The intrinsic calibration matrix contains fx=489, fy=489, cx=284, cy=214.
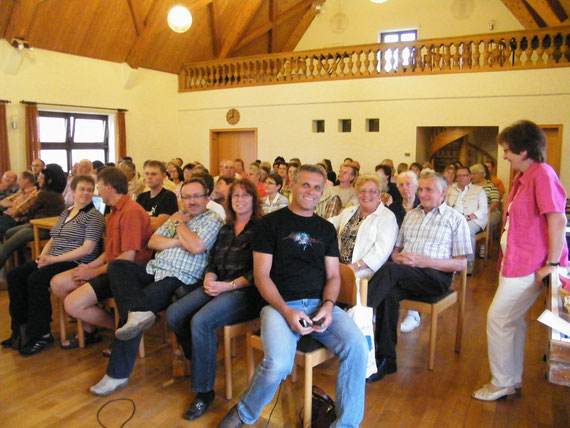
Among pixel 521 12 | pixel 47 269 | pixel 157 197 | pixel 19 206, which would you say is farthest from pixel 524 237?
pixel 521 12

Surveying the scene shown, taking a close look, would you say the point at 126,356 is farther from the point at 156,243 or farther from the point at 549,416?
the point at 549,416

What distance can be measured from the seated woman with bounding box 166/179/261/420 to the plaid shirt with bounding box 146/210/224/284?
3.7 inches

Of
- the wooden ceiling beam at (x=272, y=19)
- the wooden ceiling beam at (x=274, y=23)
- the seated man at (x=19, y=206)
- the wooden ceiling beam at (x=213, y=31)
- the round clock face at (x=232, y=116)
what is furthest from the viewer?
the wooden ceiling beam at (x=274, y=23)

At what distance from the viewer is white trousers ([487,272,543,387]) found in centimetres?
240

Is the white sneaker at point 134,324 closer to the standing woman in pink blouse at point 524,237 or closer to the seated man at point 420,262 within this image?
the seated man at point 420,262

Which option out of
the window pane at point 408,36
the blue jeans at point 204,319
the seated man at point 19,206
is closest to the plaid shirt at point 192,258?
the blue jeans at point 204,319

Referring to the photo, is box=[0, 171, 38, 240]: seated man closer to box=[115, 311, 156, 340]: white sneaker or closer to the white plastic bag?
box=[115, 311, 156, 340]: white sneaker

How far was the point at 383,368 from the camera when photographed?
2.89 m

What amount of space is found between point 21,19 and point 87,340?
6870 mm

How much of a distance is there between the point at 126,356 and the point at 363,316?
1330 mm

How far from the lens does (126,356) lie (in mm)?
2715

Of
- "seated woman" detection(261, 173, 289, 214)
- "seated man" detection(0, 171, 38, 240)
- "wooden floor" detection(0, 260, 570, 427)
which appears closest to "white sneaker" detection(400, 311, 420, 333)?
"wooden floor" detection(0, 260, 570, 427)

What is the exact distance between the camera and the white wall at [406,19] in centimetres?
1038

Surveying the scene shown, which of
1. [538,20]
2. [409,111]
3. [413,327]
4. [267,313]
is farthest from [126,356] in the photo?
[538,20]
